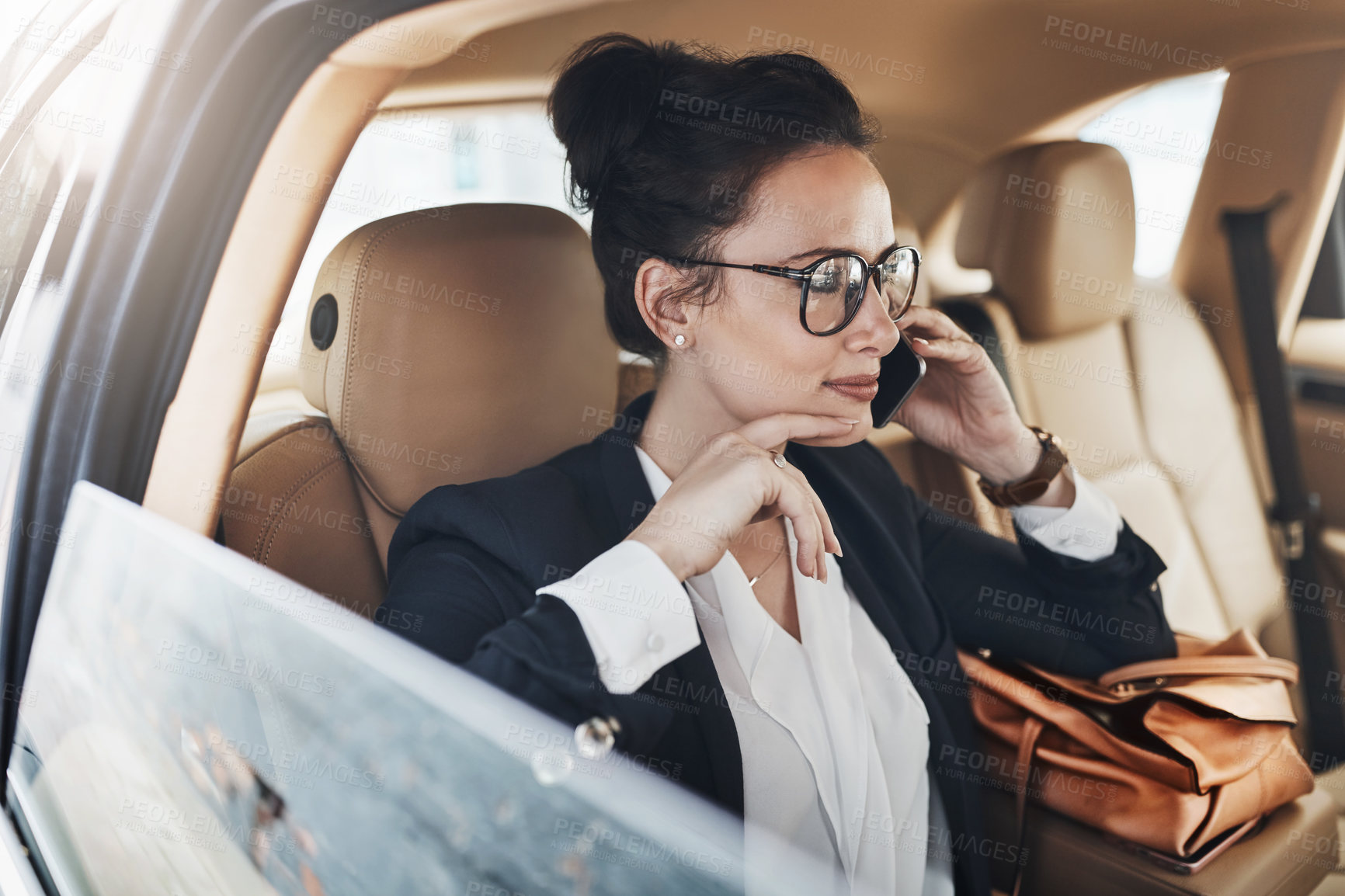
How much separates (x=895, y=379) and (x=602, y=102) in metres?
0.39

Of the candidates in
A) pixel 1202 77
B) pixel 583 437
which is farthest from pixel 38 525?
pixel 1202 77

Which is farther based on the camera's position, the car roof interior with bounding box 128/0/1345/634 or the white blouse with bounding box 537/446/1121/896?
the car roof interior with bounding box 128/0/1345/634

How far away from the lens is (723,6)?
76cm

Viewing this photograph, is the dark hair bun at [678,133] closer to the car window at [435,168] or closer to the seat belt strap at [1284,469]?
the car window at [435,168]

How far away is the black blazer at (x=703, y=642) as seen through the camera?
2.04 feet

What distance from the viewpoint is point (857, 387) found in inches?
28.4

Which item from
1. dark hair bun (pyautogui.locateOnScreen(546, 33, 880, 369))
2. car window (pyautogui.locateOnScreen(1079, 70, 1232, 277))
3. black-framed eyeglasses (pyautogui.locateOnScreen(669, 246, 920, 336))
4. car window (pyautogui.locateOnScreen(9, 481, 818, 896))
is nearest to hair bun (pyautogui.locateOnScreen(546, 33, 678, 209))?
dark hair bun (pyautogui.locateOnScreen(546, 33, 880, 369))

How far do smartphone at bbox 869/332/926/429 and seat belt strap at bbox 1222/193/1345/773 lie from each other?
73 cm

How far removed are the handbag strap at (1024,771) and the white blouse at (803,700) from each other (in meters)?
0.15

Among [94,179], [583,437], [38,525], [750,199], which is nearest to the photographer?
[750,199]

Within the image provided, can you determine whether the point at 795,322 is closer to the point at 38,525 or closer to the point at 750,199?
the point at 750,199

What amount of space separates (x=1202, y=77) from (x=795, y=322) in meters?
0.75

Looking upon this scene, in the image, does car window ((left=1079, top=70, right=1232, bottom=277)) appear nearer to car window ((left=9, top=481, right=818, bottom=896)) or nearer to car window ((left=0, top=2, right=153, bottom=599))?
car window ((left=9, top=481, right=818, bottom=896))

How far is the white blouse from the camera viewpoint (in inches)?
24.9
